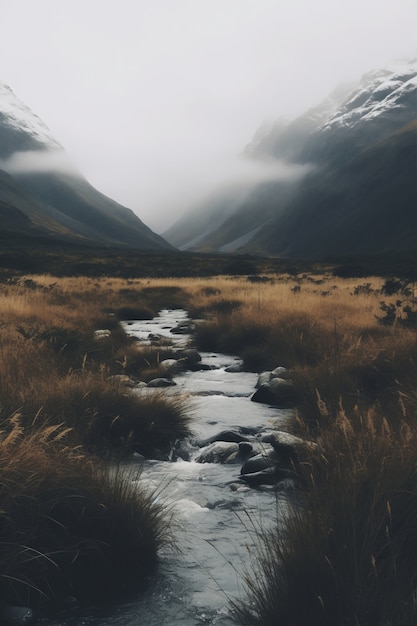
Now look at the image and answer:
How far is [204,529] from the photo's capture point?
12.5 ft

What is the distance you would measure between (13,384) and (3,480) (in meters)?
2.48

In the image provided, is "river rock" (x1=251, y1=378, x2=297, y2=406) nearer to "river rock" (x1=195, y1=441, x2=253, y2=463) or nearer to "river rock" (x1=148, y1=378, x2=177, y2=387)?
"river rock" (x1=148, y1=378, x2=177, y2=387)

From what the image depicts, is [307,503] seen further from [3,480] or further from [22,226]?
[22,226]

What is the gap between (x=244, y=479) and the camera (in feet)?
15.4

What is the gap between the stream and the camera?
288 centimetres

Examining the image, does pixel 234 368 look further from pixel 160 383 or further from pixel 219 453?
pixel 219 453

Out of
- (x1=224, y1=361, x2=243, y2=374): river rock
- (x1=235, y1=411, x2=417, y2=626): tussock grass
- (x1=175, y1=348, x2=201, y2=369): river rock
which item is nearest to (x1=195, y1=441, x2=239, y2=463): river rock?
(x1=235, y1=411, x2=417, y2=626): tussock grass

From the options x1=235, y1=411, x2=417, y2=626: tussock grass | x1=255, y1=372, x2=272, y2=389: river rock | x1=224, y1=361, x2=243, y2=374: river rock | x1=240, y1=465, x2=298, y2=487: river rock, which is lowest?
x1=224, y1=361, x2=243, y2=374: river rock

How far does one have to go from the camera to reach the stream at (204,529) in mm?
2883

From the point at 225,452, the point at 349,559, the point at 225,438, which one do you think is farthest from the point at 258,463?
the point at 349,559

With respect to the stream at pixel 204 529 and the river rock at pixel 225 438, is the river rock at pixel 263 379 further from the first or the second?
the river rock at pixel 225 438

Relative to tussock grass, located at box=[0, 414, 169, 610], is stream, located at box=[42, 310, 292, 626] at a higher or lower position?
lower

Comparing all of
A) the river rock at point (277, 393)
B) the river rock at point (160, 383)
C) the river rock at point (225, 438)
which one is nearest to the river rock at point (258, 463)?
the river rock at point (225, 438)

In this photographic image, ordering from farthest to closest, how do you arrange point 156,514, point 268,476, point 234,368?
point 234,368
point 268,476
point 156,514
